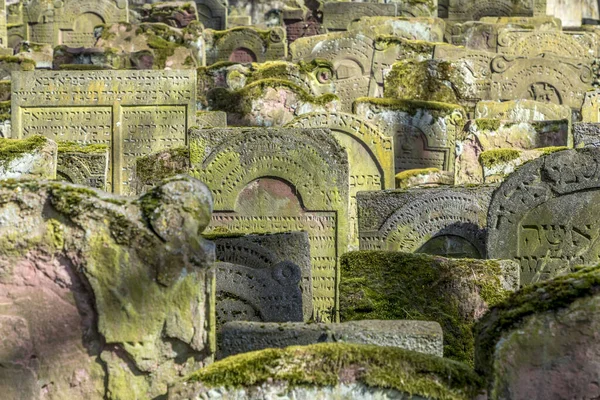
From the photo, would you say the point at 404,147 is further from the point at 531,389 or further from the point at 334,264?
the point at 531,389

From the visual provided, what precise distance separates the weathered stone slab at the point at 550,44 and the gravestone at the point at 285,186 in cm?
1227

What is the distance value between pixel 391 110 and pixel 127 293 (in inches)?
374

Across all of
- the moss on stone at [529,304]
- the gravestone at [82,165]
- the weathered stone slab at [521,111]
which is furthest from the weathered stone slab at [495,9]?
the moss on stone at [529,304]

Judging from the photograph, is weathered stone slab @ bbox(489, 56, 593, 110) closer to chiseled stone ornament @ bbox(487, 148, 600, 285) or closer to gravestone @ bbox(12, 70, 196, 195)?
gravestone @ bbox(12, 70, 196, 195)

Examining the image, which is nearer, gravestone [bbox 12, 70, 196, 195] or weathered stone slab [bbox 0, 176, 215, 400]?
weathered stone slab [bbox 0, 176, 215, 400]

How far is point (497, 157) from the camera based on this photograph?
10914mm

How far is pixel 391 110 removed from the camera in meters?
13.3

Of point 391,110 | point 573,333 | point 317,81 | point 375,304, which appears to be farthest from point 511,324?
point 317,81

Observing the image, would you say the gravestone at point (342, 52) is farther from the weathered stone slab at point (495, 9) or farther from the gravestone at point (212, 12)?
the weathered stone slab at point (495, 9)

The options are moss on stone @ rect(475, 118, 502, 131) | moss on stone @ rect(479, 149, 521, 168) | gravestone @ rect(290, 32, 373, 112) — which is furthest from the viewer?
gravestone @ rect(290, 32, 373, 112)

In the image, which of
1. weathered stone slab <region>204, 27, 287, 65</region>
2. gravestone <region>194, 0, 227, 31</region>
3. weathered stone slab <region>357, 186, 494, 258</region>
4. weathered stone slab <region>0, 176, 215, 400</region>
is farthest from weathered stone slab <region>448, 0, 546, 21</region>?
weathered stone slab <region>0, 176, 215, 400</region>

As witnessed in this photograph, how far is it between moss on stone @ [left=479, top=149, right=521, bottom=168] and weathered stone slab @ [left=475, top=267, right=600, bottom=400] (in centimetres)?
736

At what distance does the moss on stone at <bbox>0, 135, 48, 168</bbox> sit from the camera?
7.35m

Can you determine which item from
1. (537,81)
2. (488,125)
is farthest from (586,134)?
(537,81)
